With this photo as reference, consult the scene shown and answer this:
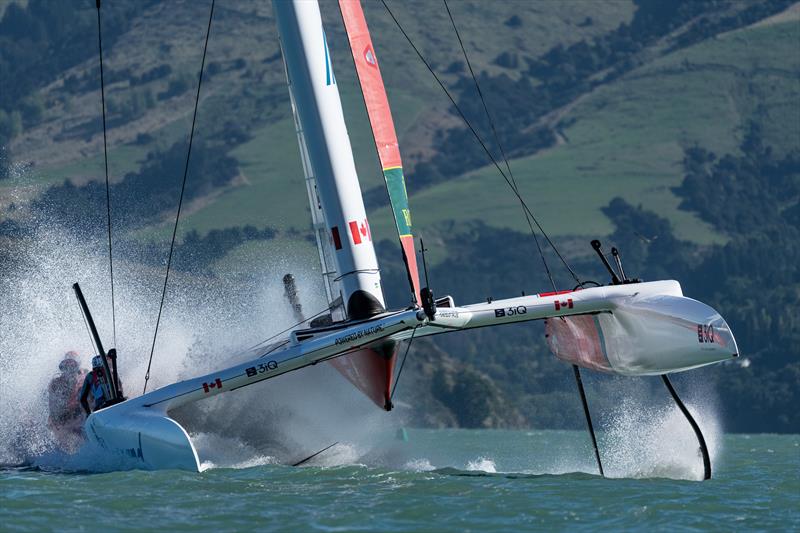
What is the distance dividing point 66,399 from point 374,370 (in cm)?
334

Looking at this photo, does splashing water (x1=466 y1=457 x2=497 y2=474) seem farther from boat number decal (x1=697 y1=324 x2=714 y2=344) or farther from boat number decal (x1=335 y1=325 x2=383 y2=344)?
boat number decal (x1=697 y1=324 x2=714 y2=344)

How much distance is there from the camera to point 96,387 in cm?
1446

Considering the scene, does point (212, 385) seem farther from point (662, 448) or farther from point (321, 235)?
point (662, 448)

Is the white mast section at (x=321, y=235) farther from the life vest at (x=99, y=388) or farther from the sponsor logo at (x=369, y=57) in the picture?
the life vest at (x=99, y=388)

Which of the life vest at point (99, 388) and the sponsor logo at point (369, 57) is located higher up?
the sponsor logo at point (369, 57)

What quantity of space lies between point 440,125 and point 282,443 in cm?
13321

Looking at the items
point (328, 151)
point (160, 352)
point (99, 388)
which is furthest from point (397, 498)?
point (160, 352)

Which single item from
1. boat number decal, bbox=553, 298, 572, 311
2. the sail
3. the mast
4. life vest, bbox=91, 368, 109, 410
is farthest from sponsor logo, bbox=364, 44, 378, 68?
life vest, bbox=91, 368, 109, 410

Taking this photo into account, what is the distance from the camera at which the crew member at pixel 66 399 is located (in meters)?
15.2

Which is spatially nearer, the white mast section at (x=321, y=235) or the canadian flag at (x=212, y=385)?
the canadian flag at (x=212, y=385)

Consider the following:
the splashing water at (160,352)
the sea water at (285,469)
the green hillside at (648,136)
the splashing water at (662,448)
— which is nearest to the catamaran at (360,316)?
the splashing water at (662,448)

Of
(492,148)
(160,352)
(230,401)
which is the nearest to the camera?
(230,401)

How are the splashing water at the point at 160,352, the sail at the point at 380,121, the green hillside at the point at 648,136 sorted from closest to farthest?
the sail at the point at 380,121, the splashing water at the point at 160,352, the green hillside at the point at 648,136

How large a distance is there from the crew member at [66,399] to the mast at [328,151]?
3.26m
